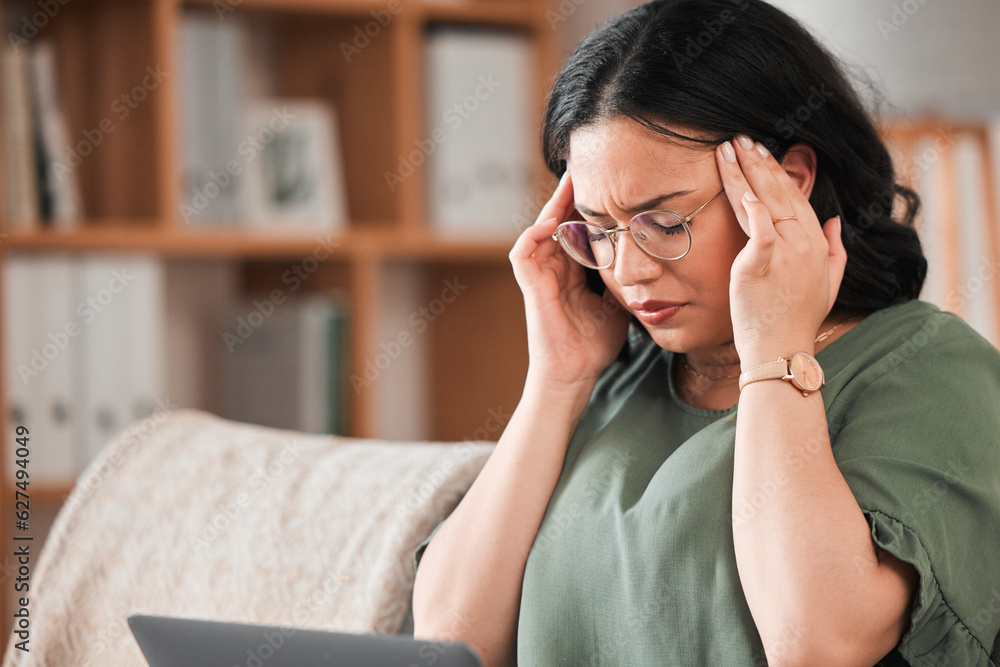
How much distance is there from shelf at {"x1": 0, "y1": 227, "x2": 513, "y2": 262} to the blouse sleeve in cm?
140

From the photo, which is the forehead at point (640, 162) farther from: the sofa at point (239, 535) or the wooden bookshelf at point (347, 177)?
the wooden bookshelf at point (347, 177)

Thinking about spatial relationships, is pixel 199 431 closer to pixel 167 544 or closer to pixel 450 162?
pixel 167 544

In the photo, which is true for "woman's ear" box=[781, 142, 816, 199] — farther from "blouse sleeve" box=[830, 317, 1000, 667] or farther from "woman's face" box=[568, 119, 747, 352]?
"blouse sleeve" box=[830, 317, 1000, 667]

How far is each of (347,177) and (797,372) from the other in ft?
5.32

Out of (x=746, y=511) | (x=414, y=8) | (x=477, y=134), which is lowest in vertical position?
(x=746, y=511)

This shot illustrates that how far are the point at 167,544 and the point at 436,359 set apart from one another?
132 cm

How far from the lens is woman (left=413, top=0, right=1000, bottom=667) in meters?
0.80

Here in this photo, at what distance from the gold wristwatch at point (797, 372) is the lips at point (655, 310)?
0.41ft

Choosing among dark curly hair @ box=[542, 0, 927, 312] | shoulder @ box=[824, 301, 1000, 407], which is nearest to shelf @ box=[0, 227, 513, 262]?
dark curly hair @ box=[542, 0, 927, 312]

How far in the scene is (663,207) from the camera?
0.92 meters

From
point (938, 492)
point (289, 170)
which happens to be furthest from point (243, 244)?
point (938, 492)

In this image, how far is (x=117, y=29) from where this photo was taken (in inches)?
78.2

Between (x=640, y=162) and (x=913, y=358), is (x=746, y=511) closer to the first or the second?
(x=913, y=358)

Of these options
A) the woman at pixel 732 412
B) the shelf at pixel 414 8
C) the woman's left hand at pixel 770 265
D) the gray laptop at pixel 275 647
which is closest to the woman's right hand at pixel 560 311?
the woman at pixel 732 412
